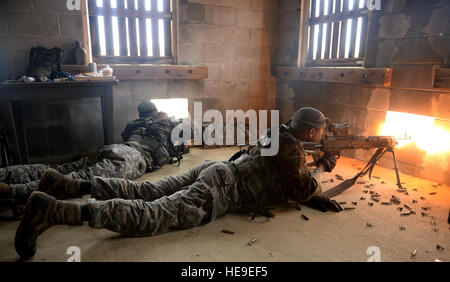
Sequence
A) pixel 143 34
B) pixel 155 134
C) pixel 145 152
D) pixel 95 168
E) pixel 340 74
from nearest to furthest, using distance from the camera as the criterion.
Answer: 1. pixel 95 168
2. pixel 145 152
3. pixel 155 134
4. pixel 340 74
5. pixel 143 34

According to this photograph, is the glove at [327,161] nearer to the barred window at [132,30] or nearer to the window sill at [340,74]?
the window sill at [340,74]

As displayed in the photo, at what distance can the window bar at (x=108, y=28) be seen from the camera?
4.74 metres

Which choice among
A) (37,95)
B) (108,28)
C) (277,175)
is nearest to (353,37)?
(277,175)

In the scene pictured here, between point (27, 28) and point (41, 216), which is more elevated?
point (27, 28)

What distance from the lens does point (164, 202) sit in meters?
2.35

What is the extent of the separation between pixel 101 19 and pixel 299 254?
4.39m

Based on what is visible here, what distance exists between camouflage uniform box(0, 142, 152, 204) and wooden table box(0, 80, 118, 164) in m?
0.52

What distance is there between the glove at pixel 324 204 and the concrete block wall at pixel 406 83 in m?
1.70

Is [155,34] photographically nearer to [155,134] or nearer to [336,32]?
[155,134]

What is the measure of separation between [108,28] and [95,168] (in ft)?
8.67

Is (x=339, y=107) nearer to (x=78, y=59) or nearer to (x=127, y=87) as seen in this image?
(x=127, y=87)

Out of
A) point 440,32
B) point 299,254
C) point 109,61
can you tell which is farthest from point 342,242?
point 109,61

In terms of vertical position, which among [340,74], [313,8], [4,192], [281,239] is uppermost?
[313,8]

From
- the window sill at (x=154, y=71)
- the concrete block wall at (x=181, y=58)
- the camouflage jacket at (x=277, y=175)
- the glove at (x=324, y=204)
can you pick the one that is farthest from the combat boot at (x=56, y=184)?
the window sill at (x=154, y=71)
